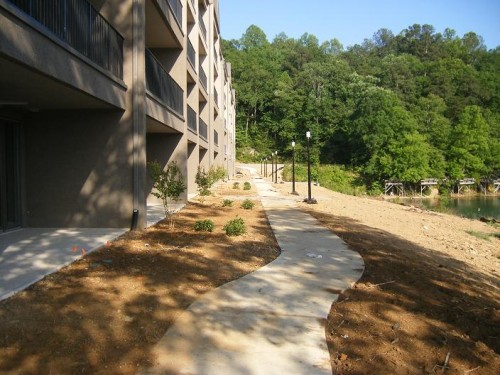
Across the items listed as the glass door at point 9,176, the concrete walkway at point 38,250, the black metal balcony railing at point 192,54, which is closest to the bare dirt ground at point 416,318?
the concrete walkway at point 38,250

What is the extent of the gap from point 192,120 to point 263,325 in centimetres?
1671

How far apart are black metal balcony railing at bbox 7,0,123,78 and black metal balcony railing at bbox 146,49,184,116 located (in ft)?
6.21

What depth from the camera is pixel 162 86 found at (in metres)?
12.9

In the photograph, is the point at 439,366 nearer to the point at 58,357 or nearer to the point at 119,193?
the point at 58,357

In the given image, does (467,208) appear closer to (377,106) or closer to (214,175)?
(214,175)

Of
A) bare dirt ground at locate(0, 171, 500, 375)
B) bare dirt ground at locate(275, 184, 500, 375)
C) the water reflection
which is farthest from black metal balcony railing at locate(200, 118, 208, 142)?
bare dirt ground at locate(275, 184, 500, 375)

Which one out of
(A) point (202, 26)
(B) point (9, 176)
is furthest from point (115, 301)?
(A) point (202, 26)

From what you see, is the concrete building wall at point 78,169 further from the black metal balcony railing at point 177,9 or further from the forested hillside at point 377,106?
the forested hillside at point 377,106

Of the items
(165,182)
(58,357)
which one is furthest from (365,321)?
(165,182)

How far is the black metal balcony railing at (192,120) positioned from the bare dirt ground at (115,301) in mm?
11402

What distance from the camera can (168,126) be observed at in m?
13.3

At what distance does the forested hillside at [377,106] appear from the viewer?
205 feet

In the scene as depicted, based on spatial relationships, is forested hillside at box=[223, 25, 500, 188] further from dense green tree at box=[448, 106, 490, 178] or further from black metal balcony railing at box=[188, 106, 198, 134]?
black metal balcony railing at box=[188, 106, 198, 134]

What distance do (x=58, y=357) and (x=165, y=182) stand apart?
20.9 ft
